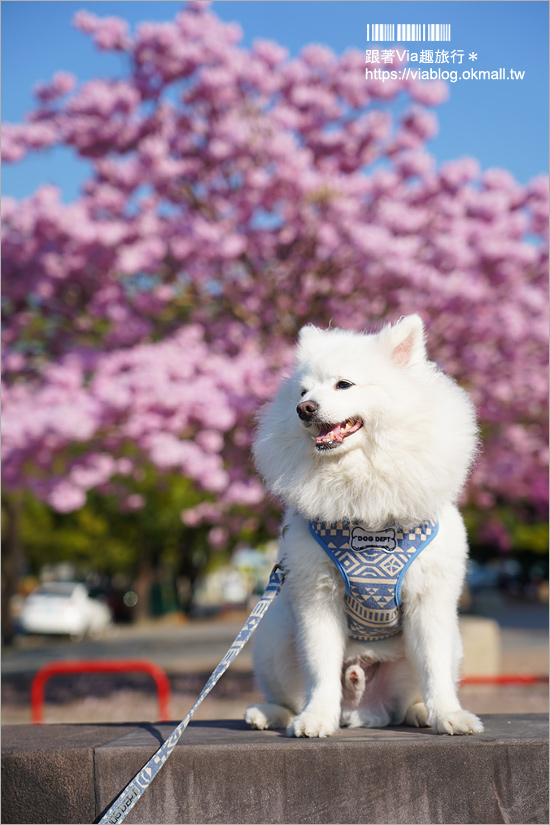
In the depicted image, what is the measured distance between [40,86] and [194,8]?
2.06 metres

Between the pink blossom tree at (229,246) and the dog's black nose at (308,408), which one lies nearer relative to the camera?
the dog's black nose at (308,408)

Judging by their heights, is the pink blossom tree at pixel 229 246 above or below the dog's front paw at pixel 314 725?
above

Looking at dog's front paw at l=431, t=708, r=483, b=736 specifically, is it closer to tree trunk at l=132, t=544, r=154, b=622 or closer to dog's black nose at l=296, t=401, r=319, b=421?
dog's black nose at l=296, t=401, r=319, b=421

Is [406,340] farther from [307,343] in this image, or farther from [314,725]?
[314,725]

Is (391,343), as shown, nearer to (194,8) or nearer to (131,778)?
(131,778)

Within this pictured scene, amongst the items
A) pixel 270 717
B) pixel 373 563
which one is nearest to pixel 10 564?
pixel 270 717

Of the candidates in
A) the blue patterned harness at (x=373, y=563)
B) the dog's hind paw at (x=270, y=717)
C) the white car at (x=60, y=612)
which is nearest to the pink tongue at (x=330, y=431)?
the blue patterned harness at (x=373, y=563)

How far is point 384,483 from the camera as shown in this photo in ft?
9.89

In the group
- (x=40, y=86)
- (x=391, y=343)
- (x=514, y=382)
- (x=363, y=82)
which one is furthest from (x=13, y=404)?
(x=391, y=343)

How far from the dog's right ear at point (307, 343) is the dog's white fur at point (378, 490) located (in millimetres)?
122

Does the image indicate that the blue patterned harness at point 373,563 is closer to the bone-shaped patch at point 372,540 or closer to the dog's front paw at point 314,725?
the bone-shaped patch at point 372,540

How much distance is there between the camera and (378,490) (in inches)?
118

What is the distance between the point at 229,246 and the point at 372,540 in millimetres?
6154

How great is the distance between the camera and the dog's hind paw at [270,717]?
11.0 ft
